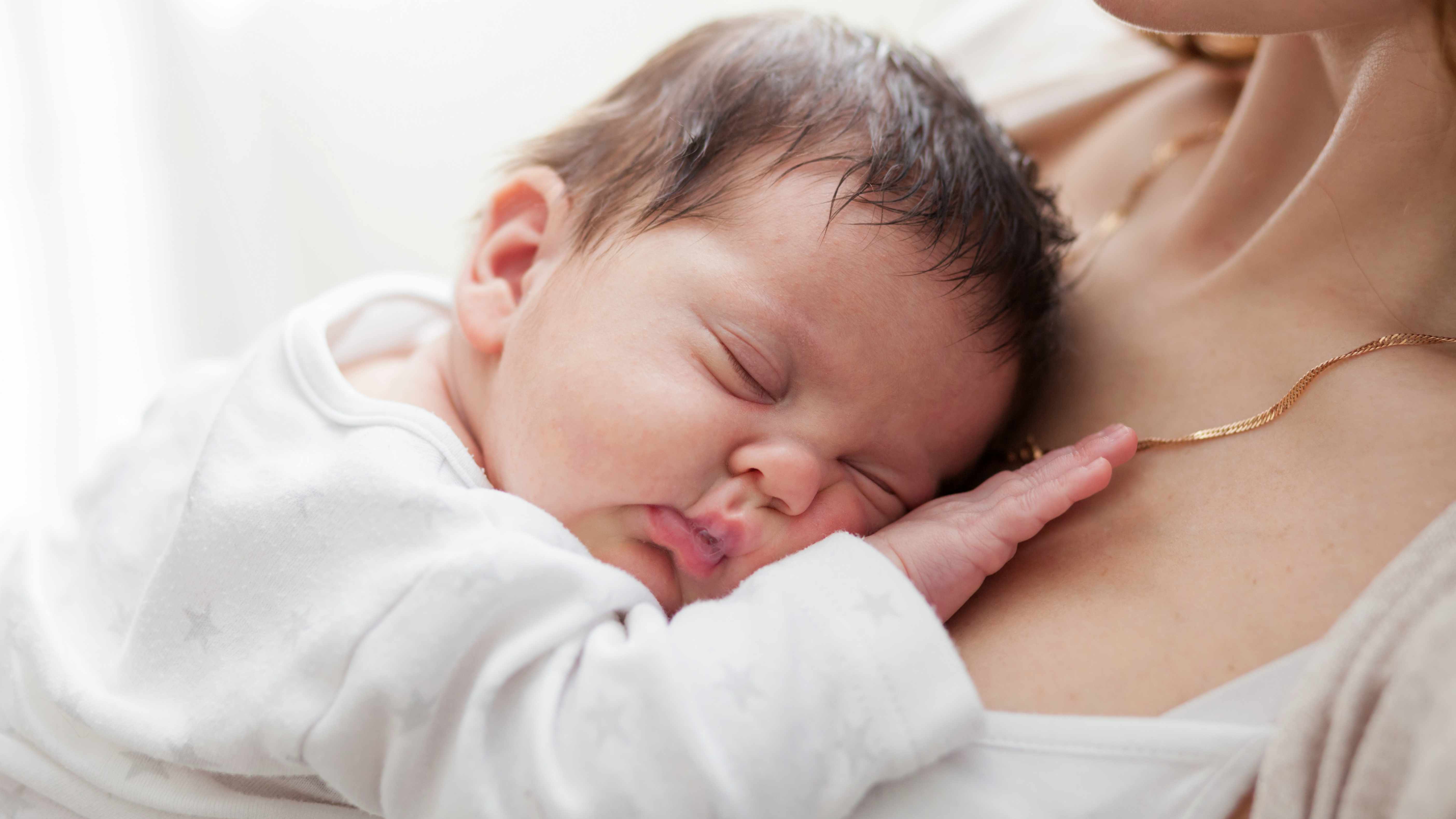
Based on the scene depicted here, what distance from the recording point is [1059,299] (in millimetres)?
1112

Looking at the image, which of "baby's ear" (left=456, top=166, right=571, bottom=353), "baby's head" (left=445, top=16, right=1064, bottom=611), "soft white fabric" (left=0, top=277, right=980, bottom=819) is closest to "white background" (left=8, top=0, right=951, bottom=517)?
"baby's ear" (left=456, top=166, right=571, bottom=353)

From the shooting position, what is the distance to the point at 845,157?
0.98m

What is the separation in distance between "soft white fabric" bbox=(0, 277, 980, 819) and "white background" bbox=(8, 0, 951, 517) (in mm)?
686

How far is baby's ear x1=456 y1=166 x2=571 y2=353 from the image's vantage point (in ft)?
3.42

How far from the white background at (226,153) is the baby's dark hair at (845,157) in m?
0.48

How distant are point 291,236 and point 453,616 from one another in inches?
61.4

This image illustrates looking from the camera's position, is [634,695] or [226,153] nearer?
[634,695]

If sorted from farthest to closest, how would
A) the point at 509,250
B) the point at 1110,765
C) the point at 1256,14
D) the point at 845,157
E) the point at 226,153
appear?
the point at 226,153
the point at 509,250
the point at 845,157
the point at 1256,14
the point at 1110,765

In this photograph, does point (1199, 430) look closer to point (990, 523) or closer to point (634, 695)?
point (990, 523)

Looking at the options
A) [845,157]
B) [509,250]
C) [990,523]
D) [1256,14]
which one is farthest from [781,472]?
[1256,14]

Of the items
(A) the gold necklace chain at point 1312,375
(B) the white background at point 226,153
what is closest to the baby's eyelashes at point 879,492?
(A) the gold necklace chain at point 1312,375

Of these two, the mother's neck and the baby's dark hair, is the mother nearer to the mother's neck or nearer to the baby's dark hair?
the mother's neck

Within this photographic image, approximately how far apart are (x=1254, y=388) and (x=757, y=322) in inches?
17.8

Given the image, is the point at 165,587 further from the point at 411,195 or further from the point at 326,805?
the point at 411,195
